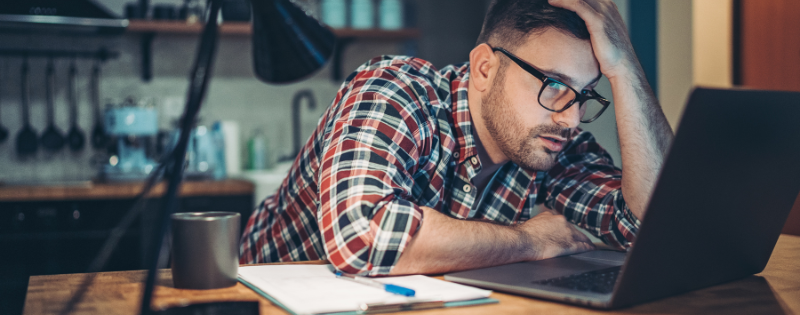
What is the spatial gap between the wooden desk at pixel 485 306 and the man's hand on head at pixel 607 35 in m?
0.44

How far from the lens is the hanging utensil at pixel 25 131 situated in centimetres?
304

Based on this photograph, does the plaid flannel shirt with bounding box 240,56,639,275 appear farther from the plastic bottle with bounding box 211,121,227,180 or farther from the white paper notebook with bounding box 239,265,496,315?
the plastic bottle with bounding box 211,121,227,180

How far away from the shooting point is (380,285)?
0.80m

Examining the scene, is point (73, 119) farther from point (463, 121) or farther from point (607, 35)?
point (607, 35)

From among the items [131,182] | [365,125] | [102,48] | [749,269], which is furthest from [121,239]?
[749,269]

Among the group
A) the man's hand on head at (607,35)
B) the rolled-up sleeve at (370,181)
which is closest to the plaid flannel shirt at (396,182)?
the rolled-up sleeve at (370,181)

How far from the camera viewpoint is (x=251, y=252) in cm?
140

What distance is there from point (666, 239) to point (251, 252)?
95 cm

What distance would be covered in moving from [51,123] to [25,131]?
0.39ft

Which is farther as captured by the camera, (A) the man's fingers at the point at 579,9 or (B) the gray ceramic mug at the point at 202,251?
(A) the man's fingers at the point at 579,9

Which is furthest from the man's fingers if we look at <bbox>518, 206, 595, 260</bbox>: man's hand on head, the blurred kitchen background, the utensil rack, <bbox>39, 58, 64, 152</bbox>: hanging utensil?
<bbox>39, 58, 64, 152</bbox>: hanging utensil

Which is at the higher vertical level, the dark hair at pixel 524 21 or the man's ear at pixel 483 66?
the dark hair at pixel 524 21

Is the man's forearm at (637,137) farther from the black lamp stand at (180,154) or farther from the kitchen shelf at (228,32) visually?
the kitchen shelf at (228,32)

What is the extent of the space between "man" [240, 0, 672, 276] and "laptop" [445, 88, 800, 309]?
0.32 ft
